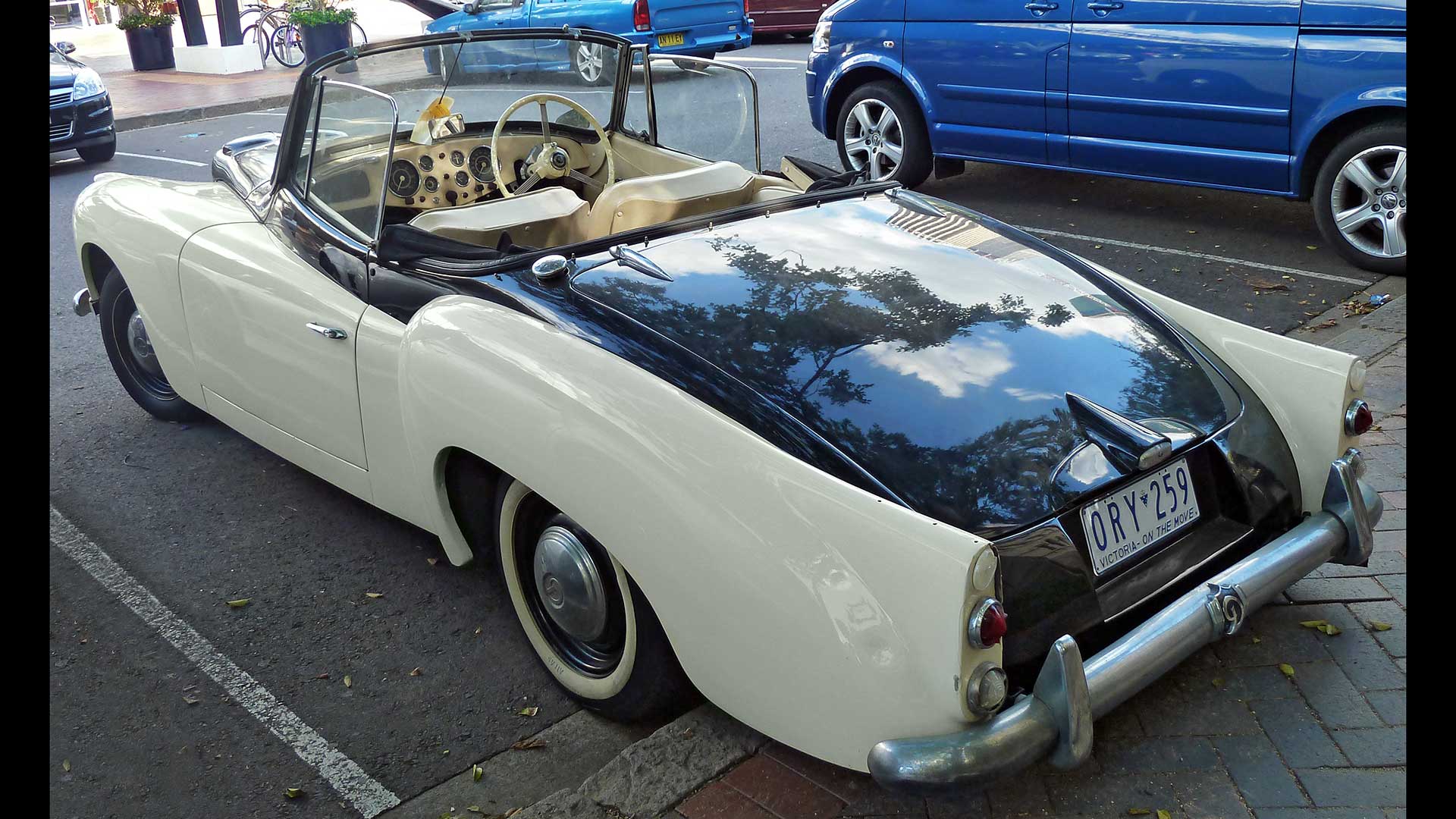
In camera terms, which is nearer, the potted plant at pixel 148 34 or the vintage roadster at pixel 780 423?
the vintage roadster at pixel 780 423

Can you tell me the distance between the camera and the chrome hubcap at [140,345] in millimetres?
4902

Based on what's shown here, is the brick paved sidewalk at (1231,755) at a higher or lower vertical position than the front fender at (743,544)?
lower

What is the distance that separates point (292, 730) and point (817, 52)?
6607 millimetres

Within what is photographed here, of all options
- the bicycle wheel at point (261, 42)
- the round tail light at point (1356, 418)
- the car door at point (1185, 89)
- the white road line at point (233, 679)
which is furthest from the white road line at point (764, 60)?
the round tail light at point (1356, 418)

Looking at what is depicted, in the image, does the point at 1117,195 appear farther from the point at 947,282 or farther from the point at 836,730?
the point at 836,730

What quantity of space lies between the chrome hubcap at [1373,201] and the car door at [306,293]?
4.96 meters

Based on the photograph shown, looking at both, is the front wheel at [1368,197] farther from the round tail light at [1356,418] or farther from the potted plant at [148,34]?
the potted plant at [148,34]

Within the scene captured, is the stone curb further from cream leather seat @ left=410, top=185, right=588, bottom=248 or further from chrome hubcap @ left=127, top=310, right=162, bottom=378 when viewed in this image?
cream leather seat @ left=410, top=185, right=588, bottom=248

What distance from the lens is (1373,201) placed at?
6156 millimetres

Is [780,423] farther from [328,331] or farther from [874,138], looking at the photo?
[874,138]

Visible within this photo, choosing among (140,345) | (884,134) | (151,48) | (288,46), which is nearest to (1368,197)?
(884,134)

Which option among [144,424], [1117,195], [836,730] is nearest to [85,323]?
[144,424]

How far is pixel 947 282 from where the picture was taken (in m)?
3.25

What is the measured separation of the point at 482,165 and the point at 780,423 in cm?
233
